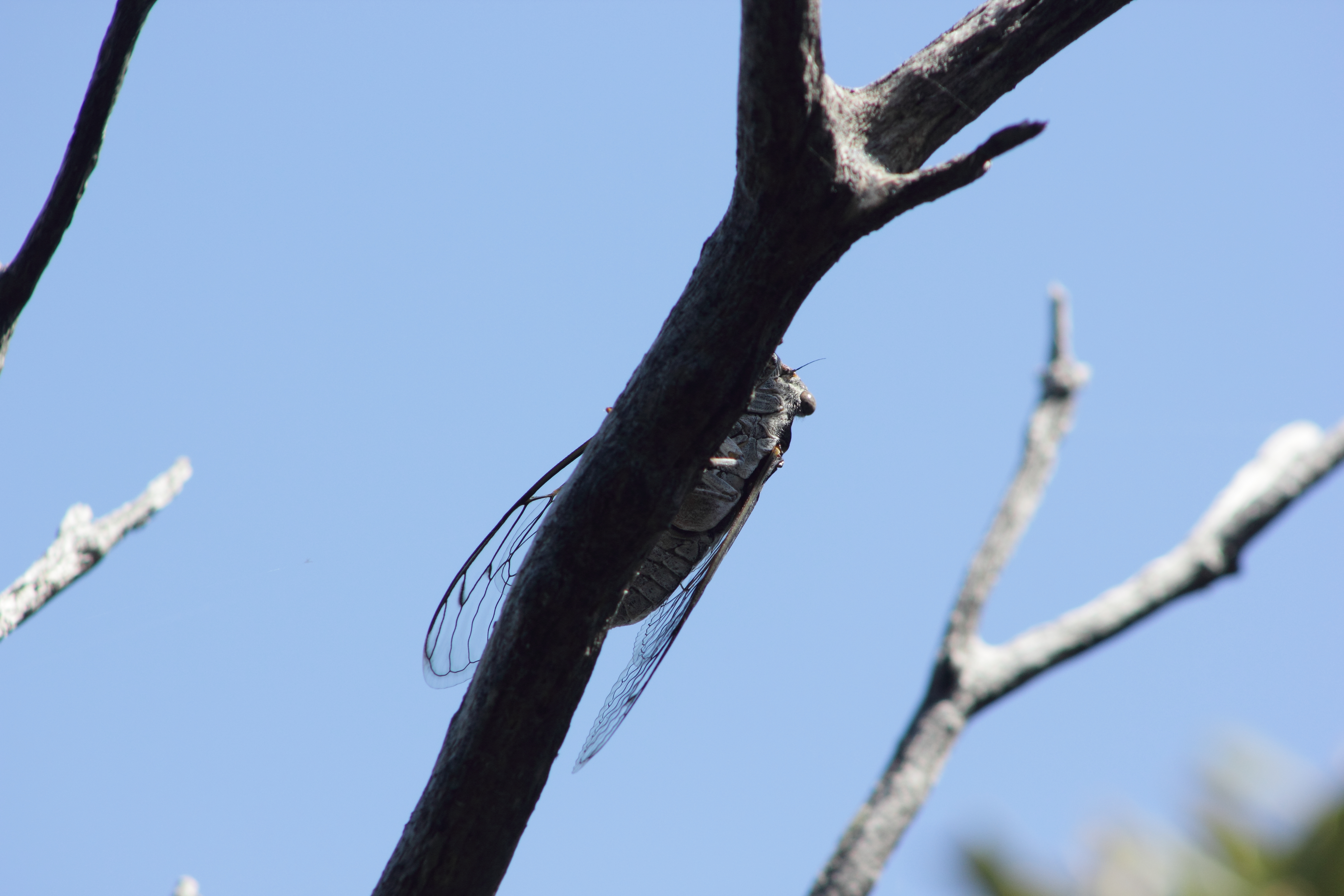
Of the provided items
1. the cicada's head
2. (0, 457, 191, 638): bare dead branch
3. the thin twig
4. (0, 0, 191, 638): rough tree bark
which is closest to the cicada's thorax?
the cicada's head

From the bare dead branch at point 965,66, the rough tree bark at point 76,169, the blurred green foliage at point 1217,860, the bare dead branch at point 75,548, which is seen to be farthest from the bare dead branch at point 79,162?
the blurred green foliage at point 1217,860

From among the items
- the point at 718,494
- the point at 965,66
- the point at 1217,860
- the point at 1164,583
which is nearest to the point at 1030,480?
Answer: the point at 1164,583

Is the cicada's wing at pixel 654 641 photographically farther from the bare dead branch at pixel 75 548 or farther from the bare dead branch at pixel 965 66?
the bare dead branch at pixel 75 548

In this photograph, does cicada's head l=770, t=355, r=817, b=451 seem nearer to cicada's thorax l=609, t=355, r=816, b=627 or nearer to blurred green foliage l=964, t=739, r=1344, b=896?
cicada's thorax l=609, t=355, r=816, b=627

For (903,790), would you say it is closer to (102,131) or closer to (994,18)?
(994,18)

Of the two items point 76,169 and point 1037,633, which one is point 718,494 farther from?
point 76,169
